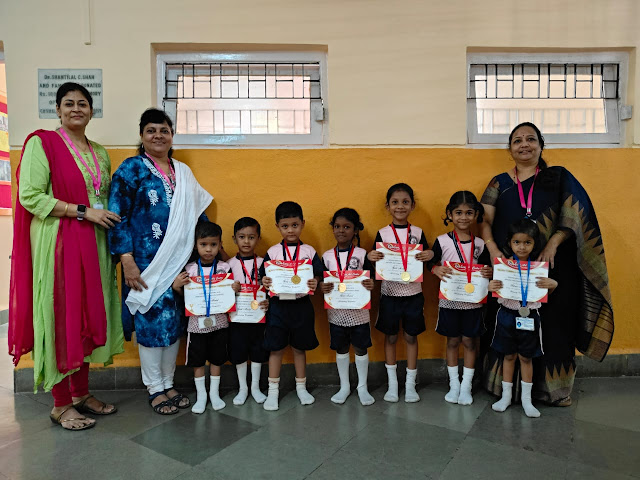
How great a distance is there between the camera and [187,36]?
2.88m

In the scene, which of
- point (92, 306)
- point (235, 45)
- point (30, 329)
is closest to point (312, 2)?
point (235, 45)

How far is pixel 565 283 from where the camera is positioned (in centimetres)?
268

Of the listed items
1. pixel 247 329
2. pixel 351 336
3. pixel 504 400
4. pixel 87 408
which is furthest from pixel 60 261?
pixel 504 400

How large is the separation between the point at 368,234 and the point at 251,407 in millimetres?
1444

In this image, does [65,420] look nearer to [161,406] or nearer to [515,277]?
[161,406]

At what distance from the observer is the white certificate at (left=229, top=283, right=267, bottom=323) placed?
8.66 ft

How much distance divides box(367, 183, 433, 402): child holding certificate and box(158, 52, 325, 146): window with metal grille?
815 millimetres

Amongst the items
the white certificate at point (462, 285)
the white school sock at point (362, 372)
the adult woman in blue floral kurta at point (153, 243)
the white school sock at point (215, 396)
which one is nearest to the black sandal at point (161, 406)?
the adult woman in blue floral kurta at point (153, 243)

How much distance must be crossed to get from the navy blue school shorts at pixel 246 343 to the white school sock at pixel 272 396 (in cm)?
16

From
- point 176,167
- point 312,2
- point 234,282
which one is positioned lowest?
point 234,282

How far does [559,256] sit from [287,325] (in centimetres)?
187

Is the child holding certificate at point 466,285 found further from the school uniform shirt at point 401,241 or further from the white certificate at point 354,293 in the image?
the white certificate at point 354,293

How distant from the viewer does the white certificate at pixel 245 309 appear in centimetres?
264

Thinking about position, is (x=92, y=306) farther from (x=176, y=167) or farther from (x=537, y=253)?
(x=537, y=253)
